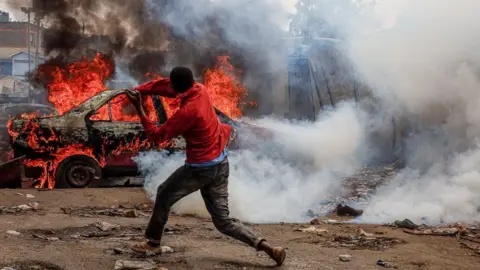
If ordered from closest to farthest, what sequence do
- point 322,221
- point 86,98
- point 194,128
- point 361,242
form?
1. point 194,128
2. point 361,242
3. point 322,221
4. point 86,98

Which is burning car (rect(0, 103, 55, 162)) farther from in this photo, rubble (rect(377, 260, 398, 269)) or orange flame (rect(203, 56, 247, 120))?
rubble (rect(377, 260, 398, 269))

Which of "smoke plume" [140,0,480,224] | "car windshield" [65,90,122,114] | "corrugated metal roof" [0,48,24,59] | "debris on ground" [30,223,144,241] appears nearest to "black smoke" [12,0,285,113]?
"smoke plume" [140,0,480,224]

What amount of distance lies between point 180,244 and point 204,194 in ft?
2.72

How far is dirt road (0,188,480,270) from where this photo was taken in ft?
14.4

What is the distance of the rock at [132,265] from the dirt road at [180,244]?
80 millimetres

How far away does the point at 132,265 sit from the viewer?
13.6 ft

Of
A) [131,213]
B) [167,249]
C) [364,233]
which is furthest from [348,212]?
[167,249]

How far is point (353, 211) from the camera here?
7566mm

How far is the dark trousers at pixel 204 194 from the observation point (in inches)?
171

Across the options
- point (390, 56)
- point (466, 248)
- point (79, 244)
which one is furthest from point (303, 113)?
point (79, 244)

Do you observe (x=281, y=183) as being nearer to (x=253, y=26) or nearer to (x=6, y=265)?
(x=6, y=265)

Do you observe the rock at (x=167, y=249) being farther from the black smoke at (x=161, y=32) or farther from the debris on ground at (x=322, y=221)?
the black smoke at (x=161, y=32)

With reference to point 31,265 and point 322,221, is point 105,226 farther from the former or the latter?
point 322,221

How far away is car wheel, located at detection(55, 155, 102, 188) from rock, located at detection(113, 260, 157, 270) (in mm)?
4521
